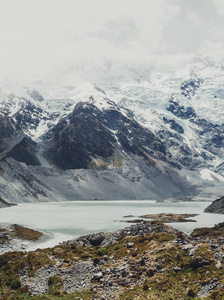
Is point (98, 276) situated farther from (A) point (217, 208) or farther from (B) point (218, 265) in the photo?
(A) point (217, 208)

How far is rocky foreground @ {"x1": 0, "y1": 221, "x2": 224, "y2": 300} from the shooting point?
98.0ft

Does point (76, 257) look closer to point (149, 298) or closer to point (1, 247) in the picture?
point (149, 298)

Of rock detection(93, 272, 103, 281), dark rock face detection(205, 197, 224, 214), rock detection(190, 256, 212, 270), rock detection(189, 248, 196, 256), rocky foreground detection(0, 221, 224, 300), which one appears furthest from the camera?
dark rock face detection(205, 197, 224, 214)

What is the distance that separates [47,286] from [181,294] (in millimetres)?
14079

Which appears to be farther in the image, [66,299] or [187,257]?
[187,257]

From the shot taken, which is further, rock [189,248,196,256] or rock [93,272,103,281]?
rock [189,248,196,256]

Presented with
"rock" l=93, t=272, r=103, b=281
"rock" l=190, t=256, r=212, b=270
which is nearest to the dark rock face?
"rock" l=190, t=256, r=212, b=270

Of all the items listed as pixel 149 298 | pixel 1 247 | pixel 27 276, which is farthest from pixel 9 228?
pixel 149 298

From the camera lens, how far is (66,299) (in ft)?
100

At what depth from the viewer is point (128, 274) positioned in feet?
112

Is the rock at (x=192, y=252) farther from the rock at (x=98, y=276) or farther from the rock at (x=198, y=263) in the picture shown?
the rock at (x=98, y=276)

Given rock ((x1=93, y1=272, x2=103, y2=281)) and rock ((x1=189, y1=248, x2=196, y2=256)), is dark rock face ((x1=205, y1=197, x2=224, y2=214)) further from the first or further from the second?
rock ((x1=93, y1=272, x2=103, y2=281))

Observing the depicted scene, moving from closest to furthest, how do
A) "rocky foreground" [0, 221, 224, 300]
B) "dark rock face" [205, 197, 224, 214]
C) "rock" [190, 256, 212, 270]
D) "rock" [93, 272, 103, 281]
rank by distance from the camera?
"rocky foreground" [0, 221, 224, 300] < "rock" [190, 256, 212, 270] < "rock" [93, 272, 103, 281] < "dark rock face" [205, 197, 224, 214]

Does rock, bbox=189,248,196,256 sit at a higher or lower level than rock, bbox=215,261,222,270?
higher
